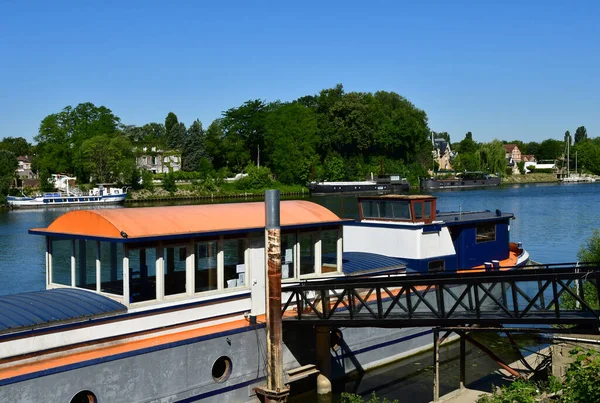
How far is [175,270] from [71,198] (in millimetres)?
85851

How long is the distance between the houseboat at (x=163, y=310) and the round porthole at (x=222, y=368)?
0.03 meters

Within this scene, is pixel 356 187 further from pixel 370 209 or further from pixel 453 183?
pixel 370 209

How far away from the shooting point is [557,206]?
86.8 metres

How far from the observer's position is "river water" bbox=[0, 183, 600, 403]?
21.2 metres

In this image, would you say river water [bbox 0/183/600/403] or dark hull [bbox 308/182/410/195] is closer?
river water [bbox 0/183/600/403]

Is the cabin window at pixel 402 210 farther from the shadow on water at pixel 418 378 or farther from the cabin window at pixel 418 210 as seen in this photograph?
the shadow on water at pixel 418 378

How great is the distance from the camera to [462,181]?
14412 centimetres

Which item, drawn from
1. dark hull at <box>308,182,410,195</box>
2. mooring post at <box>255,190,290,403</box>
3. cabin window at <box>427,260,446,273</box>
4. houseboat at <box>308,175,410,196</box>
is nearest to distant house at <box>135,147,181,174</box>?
houseboat at <box>308,175,410,196</box>

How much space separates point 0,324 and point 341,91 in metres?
120

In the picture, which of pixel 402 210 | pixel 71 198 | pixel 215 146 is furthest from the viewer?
pixel 215 146

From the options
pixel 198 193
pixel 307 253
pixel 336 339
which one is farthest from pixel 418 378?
pixel 198 193

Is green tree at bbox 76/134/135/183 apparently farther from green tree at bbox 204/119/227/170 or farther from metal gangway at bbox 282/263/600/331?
metal gangway at bbox 282/263/600/331

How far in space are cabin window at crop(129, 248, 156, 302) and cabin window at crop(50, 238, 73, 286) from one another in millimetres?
1742

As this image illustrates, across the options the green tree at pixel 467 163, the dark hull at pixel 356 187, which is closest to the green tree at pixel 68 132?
the dark hull at pixel 356 187
